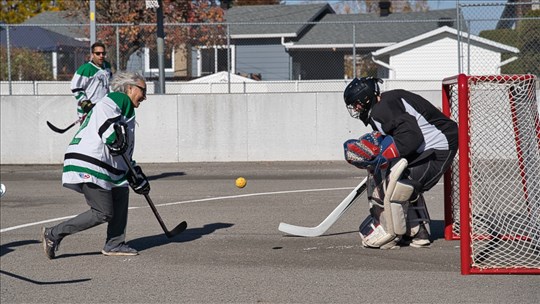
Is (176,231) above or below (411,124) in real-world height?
below

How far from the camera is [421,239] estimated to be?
8.39 metres

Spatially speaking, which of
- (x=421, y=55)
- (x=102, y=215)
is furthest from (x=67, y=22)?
(x=102, y=215)

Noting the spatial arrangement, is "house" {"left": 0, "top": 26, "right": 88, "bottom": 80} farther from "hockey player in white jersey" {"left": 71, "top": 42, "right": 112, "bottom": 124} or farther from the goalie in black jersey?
the goalie in black jersey

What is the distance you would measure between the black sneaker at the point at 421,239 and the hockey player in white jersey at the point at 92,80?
5776 millimetres

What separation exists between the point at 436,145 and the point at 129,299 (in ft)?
10.3

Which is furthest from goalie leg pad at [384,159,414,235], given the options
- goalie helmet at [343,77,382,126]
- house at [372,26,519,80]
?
house at [372,26,519,80]

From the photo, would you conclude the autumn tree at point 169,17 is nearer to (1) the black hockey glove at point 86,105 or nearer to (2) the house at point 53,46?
(2) the house at point 53,46

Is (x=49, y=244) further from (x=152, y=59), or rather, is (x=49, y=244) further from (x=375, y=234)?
(x=152, y=59)

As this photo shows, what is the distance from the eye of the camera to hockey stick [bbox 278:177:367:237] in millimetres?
8609

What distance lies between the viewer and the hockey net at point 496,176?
715 cm

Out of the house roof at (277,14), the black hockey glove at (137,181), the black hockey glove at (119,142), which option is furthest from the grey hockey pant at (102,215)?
the house roof at (277,14)

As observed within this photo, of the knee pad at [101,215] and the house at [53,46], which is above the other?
the house at [53,46]

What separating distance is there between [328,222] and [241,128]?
28.1ft

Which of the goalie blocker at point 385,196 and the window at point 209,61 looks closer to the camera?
the goalie blocker at point 385,196
